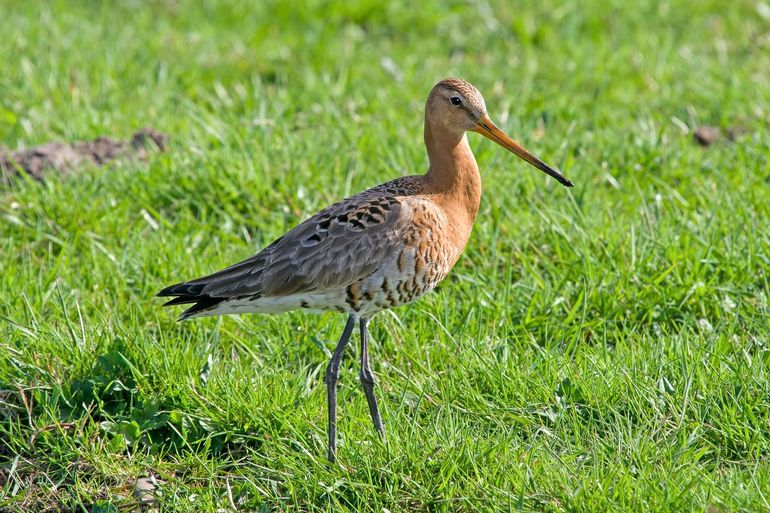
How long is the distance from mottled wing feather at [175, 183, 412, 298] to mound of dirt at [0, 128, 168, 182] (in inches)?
87.9

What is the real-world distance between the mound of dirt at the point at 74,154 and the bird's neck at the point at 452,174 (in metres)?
2.48

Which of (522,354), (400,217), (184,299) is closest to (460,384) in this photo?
(522,354)

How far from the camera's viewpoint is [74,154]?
6.77 metres

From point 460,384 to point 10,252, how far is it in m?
2.70

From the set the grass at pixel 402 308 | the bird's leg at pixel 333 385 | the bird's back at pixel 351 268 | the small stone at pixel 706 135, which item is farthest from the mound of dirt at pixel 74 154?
the small stone at pixel 706 135

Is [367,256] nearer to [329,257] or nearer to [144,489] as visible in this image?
[329,257]

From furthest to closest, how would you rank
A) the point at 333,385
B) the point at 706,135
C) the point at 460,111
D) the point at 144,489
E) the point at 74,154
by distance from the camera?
the point at 706,135 < the point at 74,154 < the point at 460,111 < the point at 333,385 < the point at 144,489

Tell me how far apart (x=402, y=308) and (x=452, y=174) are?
92 centimetres

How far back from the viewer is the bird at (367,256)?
4.72m

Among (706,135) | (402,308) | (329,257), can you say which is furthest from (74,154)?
(706,135)

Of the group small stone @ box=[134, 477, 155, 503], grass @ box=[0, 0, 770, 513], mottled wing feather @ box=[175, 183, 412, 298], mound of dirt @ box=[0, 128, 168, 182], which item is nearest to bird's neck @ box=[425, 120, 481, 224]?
mottled wing feather @ box=[175, 183, 412, 298]

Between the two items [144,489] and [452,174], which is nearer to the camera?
[144,489]

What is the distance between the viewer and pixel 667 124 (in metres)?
7.38

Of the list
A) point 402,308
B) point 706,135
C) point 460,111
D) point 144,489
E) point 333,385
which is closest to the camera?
point 144,489
